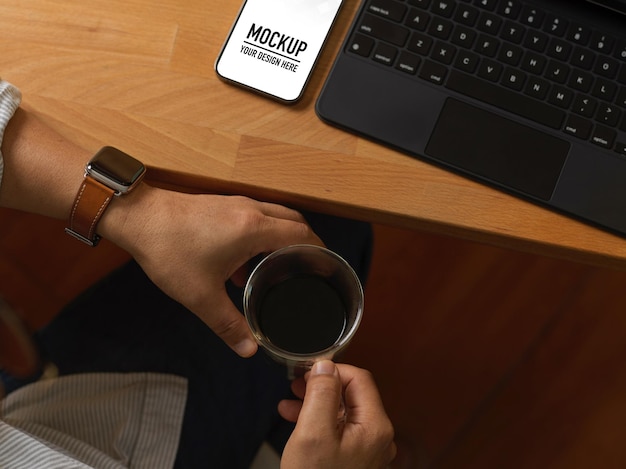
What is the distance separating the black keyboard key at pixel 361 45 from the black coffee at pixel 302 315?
0.78 feet

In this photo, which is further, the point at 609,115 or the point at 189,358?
the point at 189,358

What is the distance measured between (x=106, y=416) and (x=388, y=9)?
0.55 m

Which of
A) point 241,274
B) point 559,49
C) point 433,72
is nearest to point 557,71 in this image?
point 559,49

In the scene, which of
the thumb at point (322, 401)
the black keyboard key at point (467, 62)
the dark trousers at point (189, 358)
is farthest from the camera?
the dark trousers at point (189, 358)

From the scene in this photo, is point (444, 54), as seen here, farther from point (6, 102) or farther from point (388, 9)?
point (6, 102)

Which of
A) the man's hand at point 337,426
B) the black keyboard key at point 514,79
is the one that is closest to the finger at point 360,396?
the man's hand at point 337,426

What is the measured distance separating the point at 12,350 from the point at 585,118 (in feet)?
2.38

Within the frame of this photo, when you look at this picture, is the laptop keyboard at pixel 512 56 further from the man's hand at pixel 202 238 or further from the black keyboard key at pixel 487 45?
the man's hand at pixel 202 238

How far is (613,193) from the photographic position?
66 centimetres

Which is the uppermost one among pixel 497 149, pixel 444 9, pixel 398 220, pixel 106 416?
pixel 444 9

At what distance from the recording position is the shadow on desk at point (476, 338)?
3.79 ft

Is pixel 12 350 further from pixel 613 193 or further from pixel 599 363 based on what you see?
pixel 599 363

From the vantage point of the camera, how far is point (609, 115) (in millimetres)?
665

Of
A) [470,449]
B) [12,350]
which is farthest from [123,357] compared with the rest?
[470,449]
